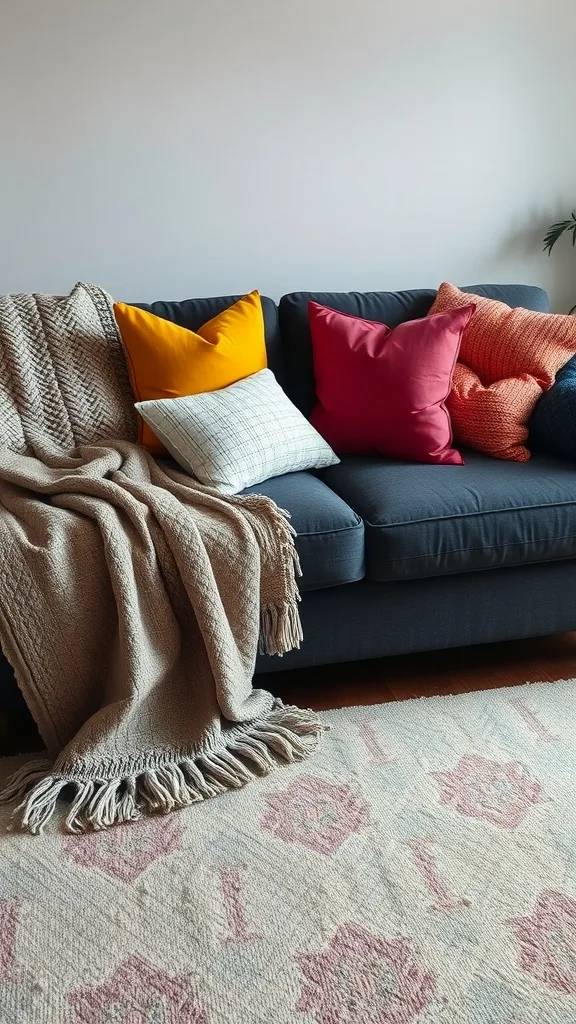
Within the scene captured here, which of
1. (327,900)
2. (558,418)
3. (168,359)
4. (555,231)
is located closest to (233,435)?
(168,359)

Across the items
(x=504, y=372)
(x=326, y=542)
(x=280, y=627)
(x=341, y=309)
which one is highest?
(x=341, y=309)

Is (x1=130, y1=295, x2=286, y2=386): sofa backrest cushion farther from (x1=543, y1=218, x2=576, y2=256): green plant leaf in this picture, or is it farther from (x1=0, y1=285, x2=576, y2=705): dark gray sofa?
(x1=543, y1=218, x2=576, y2=256): green plant leaf

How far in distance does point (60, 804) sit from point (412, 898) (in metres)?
0.65

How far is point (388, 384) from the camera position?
6.95 ft

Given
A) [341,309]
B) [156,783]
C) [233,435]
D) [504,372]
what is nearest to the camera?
[156,783]

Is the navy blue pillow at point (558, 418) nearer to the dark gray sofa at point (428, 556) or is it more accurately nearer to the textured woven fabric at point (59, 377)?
the dark gray sofa at point (428, 556)

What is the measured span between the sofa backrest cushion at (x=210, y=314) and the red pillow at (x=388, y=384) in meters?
0.14

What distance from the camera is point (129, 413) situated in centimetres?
216

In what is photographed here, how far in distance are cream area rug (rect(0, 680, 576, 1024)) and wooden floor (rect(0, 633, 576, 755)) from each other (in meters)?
0.21

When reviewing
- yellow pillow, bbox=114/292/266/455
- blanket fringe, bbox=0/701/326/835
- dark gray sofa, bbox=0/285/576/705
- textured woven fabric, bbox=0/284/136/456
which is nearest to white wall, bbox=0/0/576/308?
textured woven fabric, bbox=0/284/136/456

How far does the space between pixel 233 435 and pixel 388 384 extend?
457 mm

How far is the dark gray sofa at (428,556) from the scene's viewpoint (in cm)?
177

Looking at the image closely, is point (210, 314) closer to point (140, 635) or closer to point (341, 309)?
point (341, 309)

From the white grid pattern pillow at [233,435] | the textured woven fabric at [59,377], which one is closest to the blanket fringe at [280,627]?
the white grid pattern pillow at [233,435]
